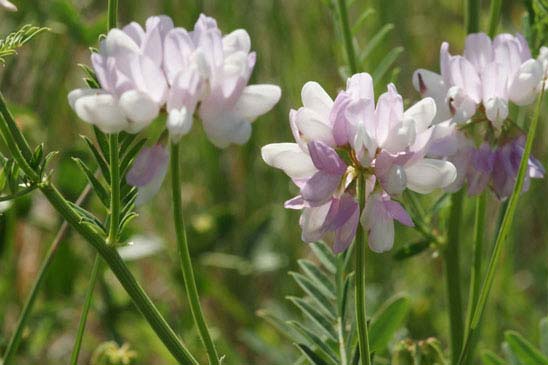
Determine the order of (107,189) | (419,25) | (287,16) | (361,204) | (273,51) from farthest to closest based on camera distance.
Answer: (419,25)
(287,16)
(273,51)
(107,189)
(361,204)

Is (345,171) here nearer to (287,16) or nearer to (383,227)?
(383,227)

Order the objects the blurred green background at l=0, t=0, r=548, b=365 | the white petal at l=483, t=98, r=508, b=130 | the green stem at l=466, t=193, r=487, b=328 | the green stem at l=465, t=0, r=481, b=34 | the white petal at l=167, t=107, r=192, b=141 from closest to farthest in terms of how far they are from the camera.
A: 1. the white petal at l=167, t=107, r=192, b=141
2. the white petal at l=483, t=98, r=508, b=130
3. the green stem at l=466, t=193, r=487, b=328
4. the green stem at l=465, t=0, r=481, b=34
5. the blurred green background at l=0, t=0, r=548, b=365

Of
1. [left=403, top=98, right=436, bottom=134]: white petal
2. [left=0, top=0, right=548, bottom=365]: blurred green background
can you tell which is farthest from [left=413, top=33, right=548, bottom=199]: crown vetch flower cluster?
[left=0, top=0, right=548, bottom=365]: blurred green background

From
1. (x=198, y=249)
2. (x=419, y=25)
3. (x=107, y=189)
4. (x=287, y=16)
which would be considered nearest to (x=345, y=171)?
(x=107, y=189)

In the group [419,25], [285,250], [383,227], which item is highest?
[383,227]

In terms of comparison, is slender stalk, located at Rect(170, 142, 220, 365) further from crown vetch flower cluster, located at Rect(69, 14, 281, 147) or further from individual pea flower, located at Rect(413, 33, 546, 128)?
individual pea flower, located at Rect(413, 33, 546, 128)

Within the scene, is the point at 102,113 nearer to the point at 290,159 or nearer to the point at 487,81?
the point at 290,159

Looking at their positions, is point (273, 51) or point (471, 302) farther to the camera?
point (273, 51)
